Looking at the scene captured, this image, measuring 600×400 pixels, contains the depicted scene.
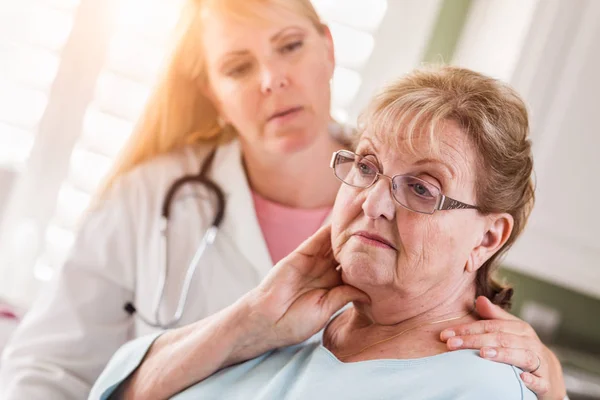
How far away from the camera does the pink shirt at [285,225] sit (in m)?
1.48

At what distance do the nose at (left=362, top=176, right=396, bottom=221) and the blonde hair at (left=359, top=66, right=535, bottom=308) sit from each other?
0.06m

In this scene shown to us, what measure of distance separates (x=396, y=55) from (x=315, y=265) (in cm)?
99

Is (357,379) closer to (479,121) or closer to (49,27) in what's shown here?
(479,121)

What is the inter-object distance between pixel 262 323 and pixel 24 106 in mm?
1275

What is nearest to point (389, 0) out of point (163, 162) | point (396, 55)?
point (396, 55)

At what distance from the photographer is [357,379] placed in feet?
3.16

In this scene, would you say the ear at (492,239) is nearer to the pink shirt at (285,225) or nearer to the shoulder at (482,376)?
the shoulder at (482,376)

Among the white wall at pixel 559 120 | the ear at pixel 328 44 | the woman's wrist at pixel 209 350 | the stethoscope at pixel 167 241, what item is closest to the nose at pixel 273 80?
the ear at pixel 328 44

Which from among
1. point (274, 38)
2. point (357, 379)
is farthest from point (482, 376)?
point (274, 38)

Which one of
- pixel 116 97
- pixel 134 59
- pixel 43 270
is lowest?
pixel 43 270

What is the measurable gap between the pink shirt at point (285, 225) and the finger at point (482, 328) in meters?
0.54

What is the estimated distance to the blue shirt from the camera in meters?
0.92

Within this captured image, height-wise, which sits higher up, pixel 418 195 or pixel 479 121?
pixel 479 121

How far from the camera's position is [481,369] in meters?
0.92
